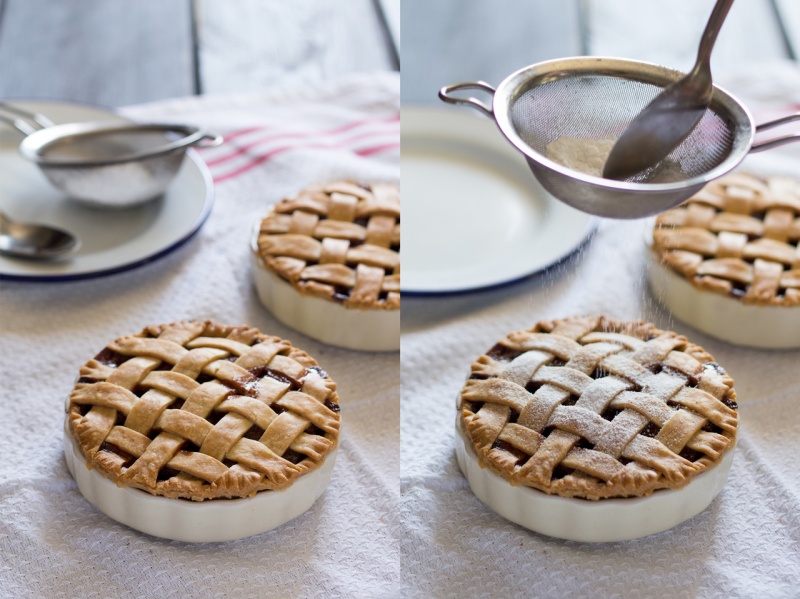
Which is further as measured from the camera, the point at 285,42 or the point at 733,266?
the point at 285,42

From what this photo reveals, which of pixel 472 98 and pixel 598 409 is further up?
pixel 472 98

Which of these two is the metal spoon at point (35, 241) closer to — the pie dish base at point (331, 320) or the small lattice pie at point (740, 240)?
the pie dish base at point (331, 320)

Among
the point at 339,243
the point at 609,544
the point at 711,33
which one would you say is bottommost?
the point at 609,544

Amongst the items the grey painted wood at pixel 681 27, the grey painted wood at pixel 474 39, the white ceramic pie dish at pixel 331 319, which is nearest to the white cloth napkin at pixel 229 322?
the white ceramic pie dish at pixel 331 319

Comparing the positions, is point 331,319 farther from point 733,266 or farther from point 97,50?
point 97,50

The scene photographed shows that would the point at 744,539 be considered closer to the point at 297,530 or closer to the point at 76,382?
the point at 297,530

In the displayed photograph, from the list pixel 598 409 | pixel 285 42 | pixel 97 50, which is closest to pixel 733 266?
pixel 598 409

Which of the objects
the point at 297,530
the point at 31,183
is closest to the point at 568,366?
the point at 297,530
